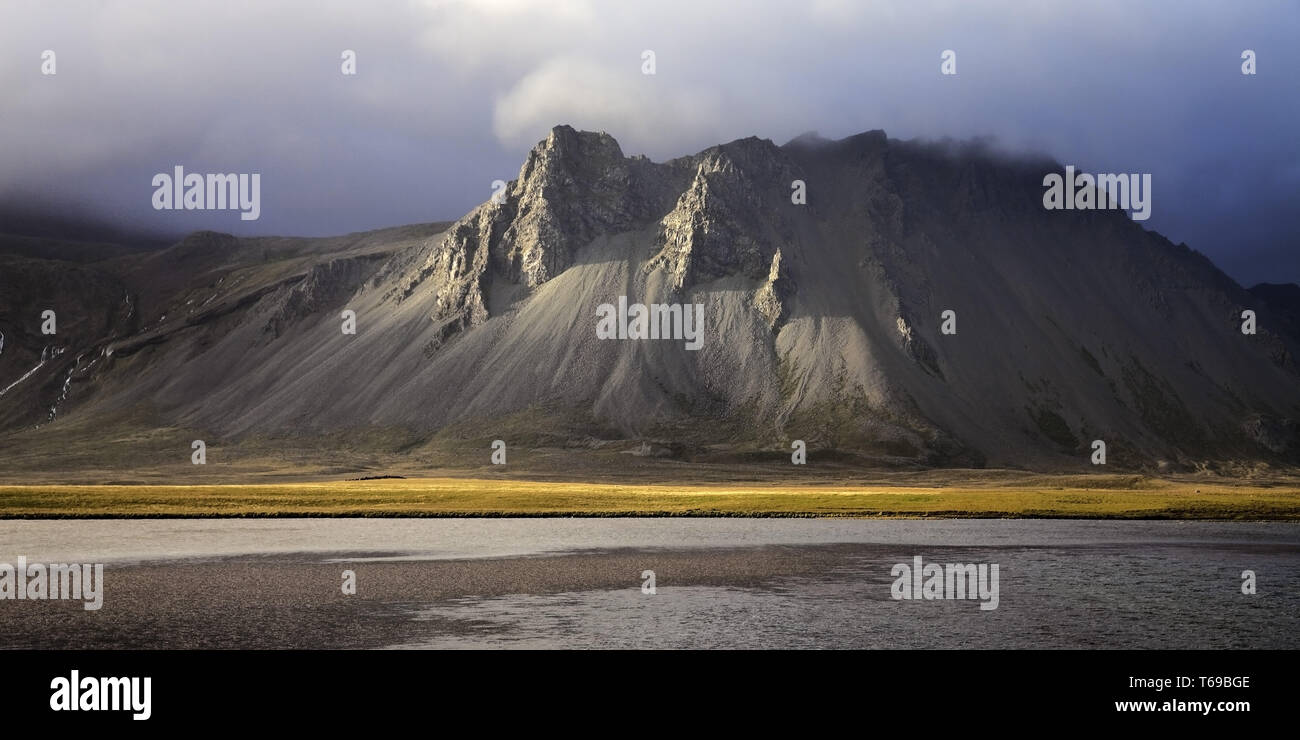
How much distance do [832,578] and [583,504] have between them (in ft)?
189

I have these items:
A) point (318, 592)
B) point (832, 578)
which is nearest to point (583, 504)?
point (832, 578)

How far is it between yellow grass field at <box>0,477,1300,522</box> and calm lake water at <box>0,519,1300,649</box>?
8861 mm

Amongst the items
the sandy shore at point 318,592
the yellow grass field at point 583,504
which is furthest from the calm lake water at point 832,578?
the yellow grass field at point 583,504

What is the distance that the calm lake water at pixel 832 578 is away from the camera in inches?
1133

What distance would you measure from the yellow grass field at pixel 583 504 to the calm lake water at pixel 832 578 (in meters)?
8.86

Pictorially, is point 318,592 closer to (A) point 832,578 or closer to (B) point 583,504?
(A) point 832,578

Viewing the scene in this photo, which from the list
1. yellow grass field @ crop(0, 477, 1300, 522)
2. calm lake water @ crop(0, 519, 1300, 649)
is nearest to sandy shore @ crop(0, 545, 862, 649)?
calm lake water @ crop(0, 519, 1300, 649)

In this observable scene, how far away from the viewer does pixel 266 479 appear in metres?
161

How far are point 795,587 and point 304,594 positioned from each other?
1695 cm

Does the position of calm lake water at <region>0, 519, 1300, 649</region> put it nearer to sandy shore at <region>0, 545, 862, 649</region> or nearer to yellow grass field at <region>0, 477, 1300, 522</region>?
sandy shore at <region>0, 545, 862, 649</region>

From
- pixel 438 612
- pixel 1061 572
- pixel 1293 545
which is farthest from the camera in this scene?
pixel 1293 545

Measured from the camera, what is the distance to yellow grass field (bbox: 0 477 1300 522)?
86.7m
